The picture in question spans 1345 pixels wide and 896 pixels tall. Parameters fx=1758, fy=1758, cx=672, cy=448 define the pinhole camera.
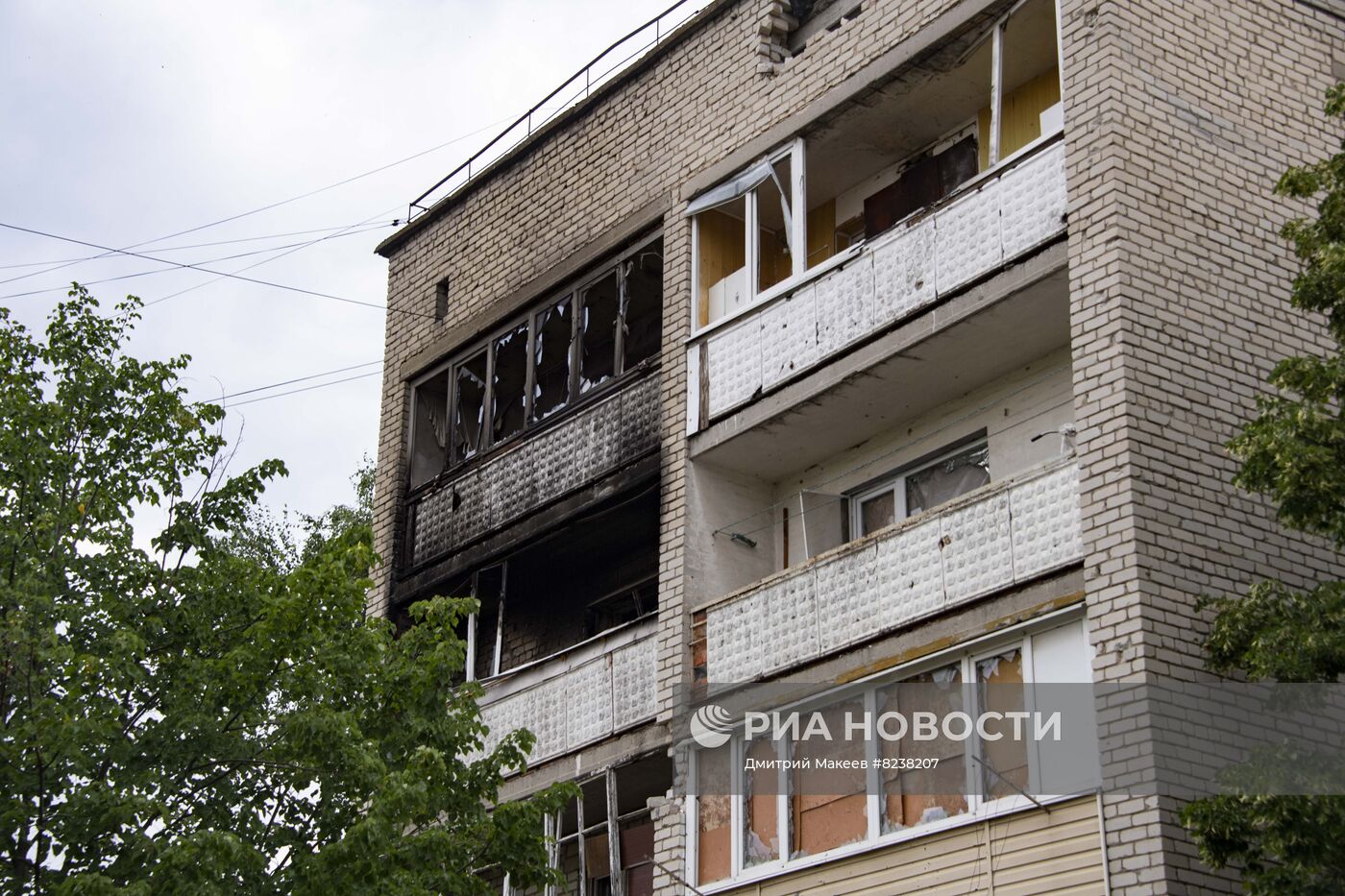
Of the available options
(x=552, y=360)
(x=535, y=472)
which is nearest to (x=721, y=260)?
(x=535, y=472)

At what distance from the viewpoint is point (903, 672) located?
13664 millimetres

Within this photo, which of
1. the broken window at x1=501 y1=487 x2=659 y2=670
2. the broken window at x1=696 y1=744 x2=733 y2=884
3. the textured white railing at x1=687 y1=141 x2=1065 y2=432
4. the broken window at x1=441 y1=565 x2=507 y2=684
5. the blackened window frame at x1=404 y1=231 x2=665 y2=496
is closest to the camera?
the textured white railing at x1=687 y1=141 x2=1065 y2=432

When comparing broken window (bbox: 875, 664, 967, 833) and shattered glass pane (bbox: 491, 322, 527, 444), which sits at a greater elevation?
shattered glass pane (bbox: 491, 322, 527, 444)

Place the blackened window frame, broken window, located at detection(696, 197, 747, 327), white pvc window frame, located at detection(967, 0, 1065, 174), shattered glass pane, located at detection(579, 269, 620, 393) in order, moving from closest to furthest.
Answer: white pvc window frame, located at detection(967, 0, 1065, 174), broken window, located at detection(696, 197, 747, 327), the blackened window frame, shattered glass pane, located at detection(579, 269, 620, 393)

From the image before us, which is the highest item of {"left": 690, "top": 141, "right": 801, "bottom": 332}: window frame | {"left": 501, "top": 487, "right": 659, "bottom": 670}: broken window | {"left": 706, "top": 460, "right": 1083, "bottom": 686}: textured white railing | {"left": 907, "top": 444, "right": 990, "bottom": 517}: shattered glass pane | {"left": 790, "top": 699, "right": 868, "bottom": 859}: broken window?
{"left": 690, "top": 141, "right": 801, "bottom": 332}: window frame

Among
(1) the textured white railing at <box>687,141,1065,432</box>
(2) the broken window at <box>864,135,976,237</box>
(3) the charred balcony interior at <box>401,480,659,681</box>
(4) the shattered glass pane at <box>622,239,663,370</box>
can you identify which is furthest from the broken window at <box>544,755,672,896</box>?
(2) the broken window at <box>864,135,976,237</box>

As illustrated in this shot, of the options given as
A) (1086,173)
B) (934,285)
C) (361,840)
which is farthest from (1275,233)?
(361,840)

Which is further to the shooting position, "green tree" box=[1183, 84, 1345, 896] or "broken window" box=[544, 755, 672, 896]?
"broken window" box=[544, 755, 672, 896]

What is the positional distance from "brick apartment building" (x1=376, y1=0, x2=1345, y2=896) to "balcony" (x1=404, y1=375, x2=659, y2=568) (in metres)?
0.05

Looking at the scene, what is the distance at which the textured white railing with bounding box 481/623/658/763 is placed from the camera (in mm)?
16484

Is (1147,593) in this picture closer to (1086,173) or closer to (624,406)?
(1086,173)

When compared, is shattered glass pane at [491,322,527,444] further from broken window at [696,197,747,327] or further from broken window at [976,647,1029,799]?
broken window at [976,647,1029,799]

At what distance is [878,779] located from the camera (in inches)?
529

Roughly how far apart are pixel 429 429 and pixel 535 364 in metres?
2.63
